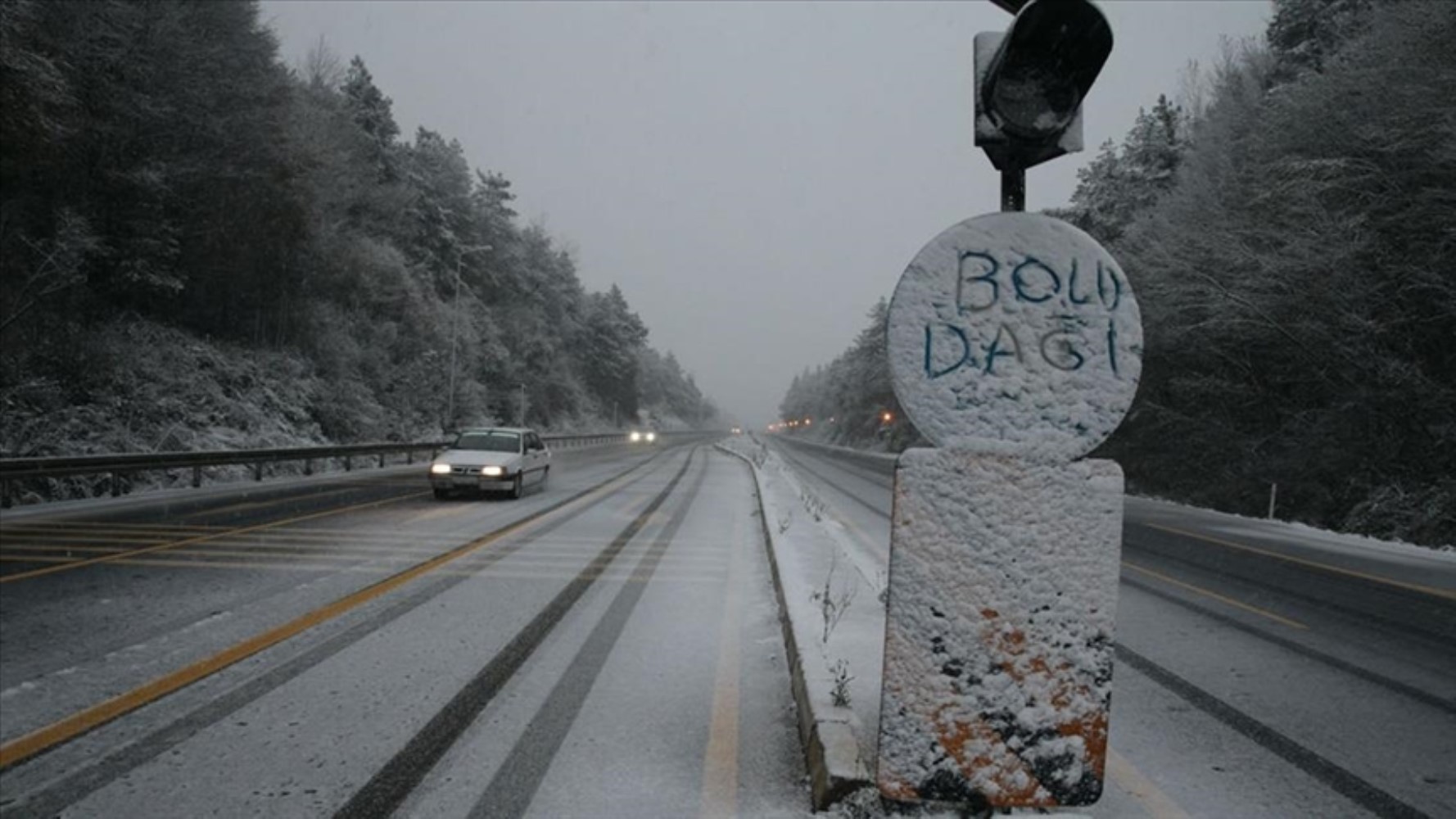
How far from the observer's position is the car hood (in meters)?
15.6

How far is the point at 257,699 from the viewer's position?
4.20 meters

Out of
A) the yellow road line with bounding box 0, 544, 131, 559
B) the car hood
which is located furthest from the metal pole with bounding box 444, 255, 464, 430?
the yellow road line with bounding box 0, 544, 131, 559

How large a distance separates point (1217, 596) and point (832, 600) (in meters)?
5.06

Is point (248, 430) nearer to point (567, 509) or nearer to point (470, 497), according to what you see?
point (470, 497)

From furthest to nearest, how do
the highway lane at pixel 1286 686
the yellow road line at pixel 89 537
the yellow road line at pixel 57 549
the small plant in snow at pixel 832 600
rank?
the yellow road line at pixel 89 537
the yellow road line at pixel 57 549
the small plant in snow at pixel 832 600
the highway lane at pixel 1286 686

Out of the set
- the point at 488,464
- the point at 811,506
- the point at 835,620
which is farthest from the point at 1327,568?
the point at 488,464

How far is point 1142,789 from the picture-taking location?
3355 millimetres

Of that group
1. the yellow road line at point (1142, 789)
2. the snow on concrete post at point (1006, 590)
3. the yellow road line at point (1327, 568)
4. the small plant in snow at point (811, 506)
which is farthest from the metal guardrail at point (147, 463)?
the yellow road line at point (1327, 568)

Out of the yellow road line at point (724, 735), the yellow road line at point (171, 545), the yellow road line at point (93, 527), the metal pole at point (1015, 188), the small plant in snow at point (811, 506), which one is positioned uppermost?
the metal pole at point (1015, 188)

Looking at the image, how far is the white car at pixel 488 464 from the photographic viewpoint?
1540cm

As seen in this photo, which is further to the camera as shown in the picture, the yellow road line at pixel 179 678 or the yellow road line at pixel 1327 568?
the yellow road line at pixel 1327 568

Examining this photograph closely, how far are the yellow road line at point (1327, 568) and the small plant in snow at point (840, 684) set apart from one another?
28.8 ft

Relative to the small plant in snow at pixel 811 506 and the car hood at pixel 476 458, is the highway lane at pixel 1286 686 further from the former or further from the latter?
the car hood at pixel 476 458

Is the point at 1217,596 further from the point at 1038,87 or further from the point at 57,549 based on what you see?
the point at 57,549
